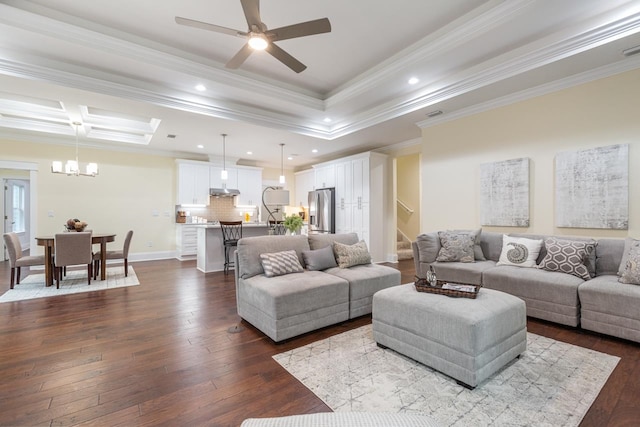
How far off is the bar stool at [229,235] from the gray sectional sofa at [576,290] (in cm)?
389

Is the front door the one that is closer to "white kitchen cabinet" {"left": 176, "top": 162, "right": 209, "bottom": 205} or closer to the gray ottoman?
"white kitchen cabinet" {"left": 176, "top": 162, "right": 209, "bottom": 205}

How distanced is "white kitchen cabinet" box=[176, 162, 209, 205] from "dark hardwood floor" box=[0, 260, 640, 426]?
13.8 ft

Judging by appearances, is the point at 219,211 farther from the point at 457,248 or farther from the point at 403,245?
the point at 457,248

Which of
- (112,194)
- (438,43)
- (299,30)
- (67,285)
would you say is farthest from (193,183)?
(438,43)

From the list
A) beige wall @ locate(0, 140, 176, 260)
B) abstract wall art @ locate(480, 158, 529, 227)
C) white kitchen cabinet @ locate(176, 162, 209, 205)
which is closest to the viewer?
abstract wall art @ locate(480, 158, 529, 227)

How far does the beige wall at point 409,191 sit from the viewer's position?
841 centimetres

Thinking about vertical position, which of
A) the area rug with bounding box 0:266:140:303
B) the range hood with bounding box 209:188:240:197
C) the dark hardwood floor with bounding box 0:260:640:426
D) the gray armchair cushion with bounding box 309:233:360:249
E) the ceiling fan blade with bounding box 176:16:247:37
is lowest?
the dark hardwood floor with bounding box 0:260:640:426

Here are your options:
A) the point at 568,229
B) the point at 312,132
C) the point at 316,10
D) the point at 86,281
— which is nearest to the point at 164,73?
the point at 316,10

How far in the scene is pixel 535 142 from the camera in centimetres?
404

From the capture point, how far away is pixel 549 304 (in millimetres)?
3094

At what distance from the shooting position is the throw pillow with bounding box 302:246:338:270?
3502mm

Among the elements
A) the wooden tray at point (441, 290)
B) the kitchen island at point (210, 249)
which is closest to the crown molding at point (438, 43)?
the wooden tray at point (441, 290)

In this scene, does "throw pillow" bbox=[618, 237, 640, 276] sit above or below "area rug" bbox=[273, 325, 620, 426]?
above

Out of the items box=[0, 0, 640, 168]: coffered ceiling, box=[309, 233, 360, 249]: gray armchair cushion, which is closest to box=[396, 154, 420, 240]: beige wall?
box=[0, 0, 640, 168]: coffered ceiling
